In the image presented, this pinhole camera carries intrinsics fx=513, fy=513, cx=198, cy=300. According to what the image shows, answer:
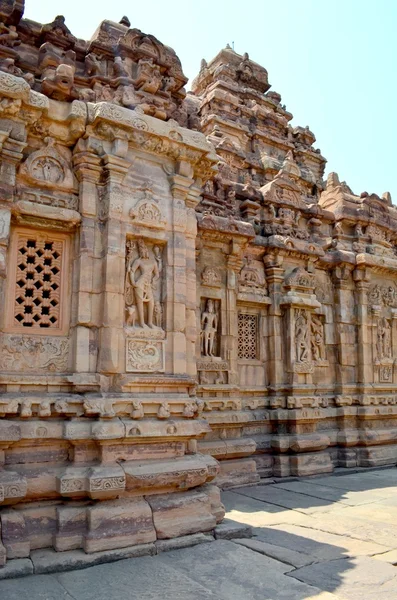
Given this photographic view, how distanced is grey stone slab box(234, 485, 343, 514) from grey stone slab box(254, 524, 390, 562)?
3.71ft

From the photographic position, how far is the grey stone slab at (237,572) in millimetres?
4660

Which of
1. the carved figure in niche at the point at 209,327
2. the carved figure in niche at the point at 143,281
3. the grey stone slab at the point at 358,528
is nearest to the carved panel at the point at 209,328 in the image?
the carved figure in niche at the point at 209,327

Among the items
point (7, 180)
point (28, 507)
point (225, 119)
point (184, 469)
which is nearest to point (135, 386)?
point (184, 469)

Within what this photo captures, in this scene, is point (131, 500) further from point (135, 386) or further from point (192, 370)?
point (192, 370)

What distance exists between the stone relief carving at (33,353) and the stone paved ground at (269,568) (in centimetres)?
214

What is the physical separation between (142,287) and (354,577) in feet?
13.1

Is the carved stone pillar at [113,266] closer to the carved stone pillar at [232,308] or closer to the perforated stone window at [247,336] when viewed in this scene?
the carved stone pillar at [232,308]

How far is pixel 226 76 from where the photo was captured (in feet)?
60.7

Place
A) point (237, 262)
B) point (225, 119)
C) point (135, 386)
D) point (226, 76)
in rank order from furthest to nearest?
1. point (226, 76)
2. point (225, 119)
3. point (237, 262)
4. point (135, 386)

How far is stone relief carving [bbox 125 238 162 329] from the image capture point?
6.55 m

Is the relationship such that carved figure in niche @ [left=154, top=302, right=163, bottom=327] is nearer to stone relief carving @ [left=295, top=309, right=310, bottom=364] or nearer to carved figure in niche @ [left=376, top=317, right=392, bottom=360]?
stone relief carving @ [left=295, top=309, right=310, bottom=364]

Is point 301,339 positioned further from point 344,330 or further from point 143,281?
point 143,281

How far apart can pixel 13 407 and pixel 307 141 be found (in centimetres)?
1732

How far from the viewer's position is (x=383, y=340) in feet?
42.7
